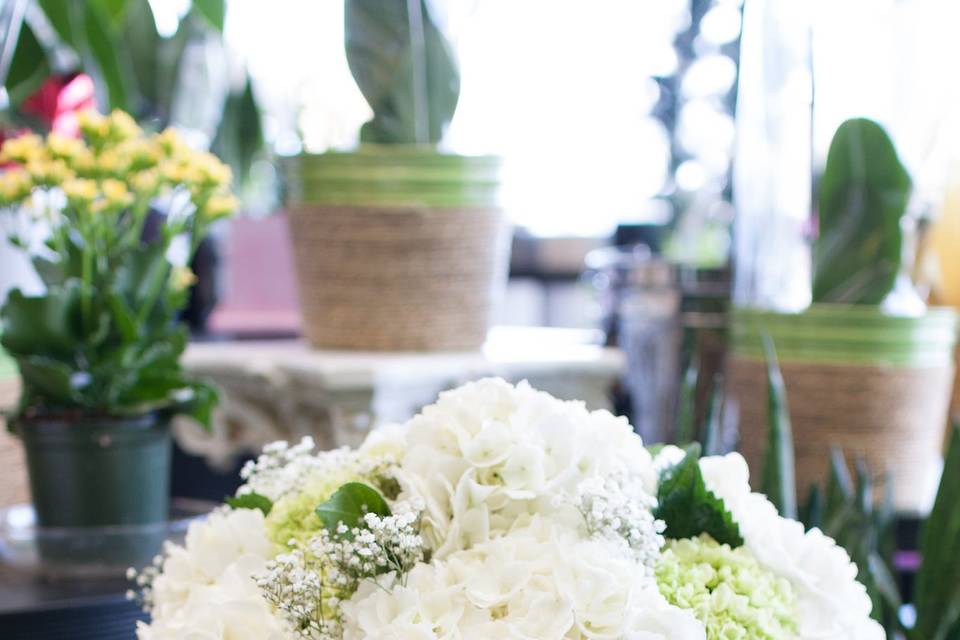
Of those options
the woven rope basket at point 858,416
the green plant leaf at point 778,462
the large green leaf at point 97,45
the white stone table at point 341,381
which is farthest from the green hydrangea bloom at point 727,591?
the large green leaf at point 97,45

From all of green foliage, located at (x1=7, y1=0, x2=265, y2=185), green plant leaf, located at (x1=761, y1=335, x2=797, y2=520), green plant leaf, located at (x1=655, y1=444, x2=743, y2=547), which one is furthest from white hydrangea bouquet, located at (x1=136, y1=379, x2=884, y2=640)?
green foliage, located at (x1=7, y1=0, x2=265, y2=185)

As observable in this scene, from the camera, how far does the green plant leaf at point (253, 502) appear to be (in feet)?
2.03

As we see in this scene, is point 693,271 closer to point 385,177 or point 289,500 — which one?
point 385,177

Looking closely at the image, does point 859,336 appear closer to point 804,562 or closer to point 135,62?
point 804,562

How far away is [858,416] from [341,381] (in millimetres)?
618

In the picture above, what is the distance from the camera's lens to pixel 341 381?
1346 millimetres

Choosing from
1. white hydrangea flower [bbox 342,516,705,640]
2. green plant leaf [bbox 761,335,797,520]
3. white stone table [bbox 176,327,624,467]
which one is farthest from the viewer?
white stone table [bbox 176,327,624,467]

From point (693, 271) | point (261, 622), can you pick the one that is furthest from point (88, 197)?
point (693, 271)

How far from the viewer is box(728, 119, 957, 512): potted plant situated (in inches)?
56.7

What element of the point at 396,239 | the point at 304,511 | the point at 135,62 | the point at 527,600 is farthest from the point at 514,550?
the point at 135,62

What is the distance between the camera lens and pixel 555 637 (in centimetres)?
44

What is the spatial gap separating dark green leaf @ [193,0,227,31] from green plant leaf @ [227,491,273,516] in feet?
1.70

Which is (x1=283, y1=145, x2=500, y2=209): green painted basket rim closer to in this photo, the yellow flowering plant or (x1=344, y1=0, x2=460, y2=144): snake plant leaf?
(x1=344, y1=0, x2=460, y2=144): snake plant leaf

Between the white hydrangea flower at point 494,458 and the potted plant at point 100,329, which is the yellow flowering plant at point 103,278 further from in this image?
the white hydrangea flower at point 494,458
